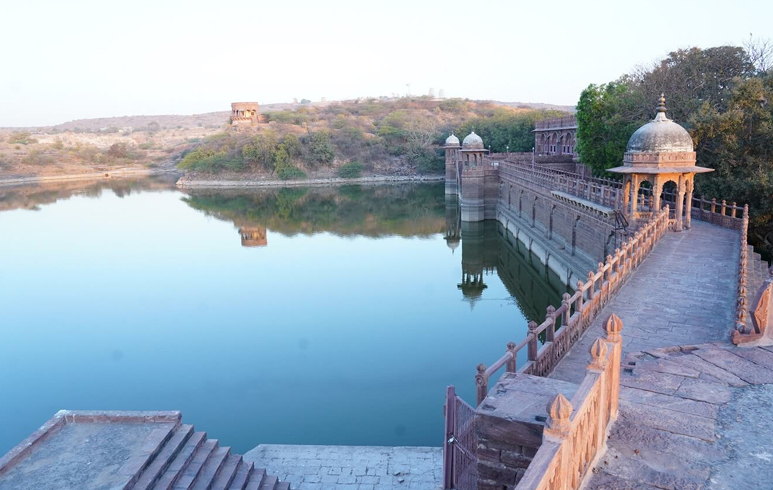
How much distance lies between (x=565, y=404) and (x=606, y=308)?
582cm

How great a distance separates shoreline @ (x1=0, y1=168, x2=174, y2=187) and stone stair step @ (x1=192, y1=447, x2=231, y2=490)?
64526mm

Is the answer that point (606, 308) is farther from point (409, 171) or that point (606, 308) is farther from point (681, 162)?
point (409, 171)

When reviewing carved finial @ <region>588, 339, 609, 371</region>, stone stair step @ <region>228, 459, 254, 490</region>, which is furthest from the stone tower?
carved finial @ <region>588, 339, 609, 371</region>

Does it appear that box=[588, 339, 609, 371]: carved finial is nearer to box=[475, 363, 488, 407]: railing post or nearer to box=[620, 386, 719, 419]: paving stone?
box=[475, 363, 488, 407]: railing post

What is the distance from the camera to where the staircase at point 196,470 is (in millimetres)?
6023

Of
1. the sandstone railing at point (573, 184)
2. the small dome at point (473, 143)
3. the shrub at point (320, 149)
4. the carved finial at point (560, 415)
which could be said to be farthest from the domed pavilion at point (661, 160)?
the shrub at point (320, 149)

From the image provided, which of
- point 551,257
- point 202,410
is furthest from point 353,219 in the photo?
point 202,410

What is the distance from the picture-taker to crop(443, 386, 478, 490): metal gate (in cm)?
470

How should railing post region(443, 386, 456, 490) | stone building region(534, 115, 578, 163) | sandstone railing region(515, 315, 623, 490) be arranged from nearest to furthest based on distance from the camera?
sandstone railing region(515, 315, 623, 490)
railing post region(443, 386, 456, 490)
stone building region(534, 115, 578, 163)

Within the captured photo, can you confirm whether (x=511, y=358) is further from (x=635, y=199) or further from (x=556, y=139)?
(x=556, y=139)

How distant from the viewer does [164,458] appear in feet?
20.5

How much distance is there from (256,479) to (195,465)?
823 millimetres

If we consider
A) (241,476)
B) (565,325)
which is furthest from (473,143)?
(241,476)

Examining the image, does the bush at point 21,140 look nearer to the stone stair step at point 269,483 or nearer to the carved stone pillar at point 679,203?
the carved stone pillar at point 679,203
